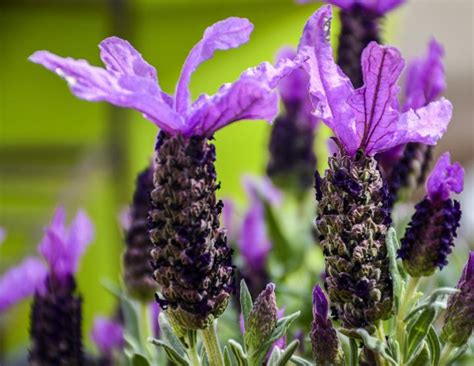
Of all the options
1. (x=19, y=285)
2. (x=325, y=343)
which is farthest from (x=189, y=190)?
(x=19, y=285)

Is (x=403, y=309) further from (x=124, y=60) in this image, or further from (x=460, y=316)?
(x=124, y=60)

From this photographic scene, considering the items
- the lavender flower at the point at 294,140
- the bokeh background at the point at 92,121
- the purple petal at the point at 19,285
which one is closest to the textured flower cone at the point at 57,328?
the purple petal at the point at 19,285

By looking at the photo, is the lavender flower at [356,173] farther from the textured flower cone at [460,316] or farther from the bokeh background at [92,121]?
the bokeh background at [92,121]

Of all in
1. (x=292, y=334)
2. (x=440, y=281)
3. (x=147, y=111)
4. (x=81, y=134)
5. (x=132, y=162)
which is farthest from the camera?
(x=81, y=134)

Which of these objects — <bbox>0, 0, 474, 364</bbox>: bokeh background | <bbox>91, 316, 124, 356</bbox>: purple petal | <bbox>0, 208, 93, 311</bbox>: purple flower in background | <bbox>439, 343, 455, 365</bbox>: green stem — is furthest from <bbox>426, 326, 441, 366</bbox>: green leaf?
<bbox>0, 0, 474, 364</bbox>: bokeh background

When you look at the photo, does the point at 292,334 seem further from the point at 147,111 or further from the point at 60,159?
the point at 60,159

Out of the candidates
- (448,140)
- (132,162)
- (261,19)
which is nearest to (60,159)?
(132,162)

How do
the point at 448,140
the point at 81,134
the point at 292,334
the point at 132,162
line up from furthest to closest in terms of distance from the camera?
the point at 448,140 → the point at 81,134 → the point at 132,162 → the point at 292,334
